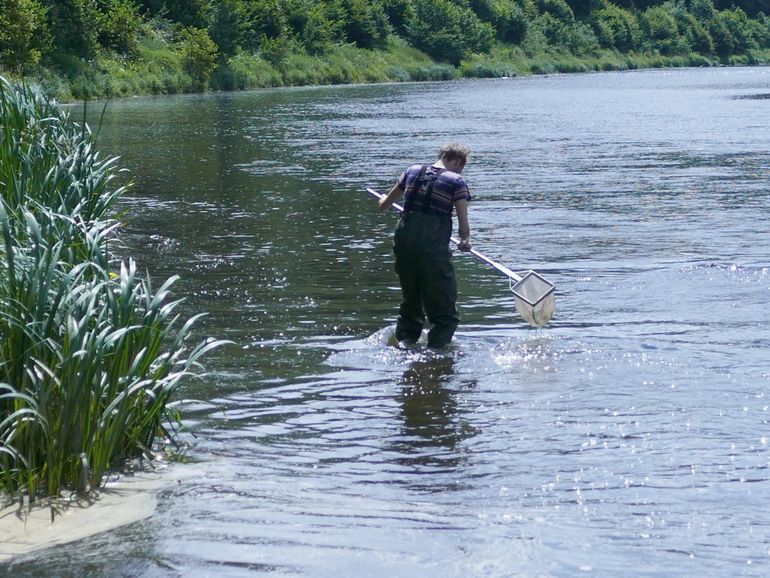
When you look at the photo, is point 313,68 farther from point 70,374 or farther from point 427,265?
point 70,374

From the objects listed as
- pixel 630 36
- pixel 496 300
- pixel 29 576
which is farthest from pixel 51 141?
pixel 630 36

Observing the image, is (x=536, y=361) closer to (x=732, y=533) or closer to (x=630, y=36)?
(x=732, y=533)

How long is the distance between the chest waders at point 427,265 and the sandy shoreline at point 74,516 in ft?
10.5

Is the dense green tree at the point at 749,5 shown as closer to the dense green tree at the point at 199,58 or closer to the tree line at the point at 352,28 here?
the tree line at the point at 352,28

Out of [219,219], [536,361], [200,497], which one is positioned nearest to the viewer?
[200,497]

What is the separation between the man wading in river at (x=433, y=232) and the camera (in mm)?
8844

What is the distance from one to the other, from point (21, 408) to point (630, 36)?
113 m

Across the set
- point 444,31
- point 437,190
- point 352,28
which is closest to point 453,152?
point 437,190

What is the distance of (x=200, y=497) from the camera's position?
6105 mm

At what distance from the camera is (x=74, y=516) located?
5730 millimetres

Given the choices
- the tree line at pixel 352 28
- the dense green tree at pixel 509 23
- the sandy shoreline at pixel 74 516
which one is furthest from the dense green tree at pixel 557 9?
the sandy shoreline at pixel 74 516

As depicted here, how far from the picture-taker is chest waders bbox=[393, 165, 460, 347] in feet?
29.2

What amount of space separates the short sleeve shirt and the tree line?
1800cm

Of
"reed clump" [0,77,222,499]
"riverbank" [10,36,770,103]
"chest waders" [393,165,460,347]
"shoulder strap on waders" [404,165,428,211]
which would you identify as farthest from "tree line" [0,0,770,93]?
"reed clump" [0,77,222,499]
